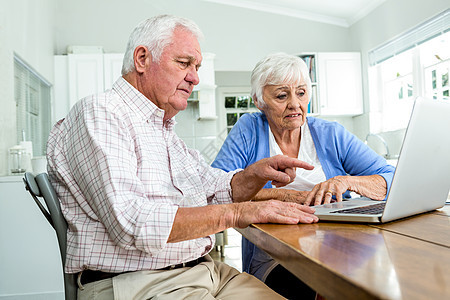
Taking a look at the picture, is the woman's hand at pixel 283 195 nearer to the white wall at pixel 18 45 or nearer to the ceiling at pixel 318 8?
the white wall at pixel 18 45

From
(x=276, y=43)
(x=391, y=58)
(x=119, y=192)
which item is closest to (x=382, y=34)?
(x=391, y=58)

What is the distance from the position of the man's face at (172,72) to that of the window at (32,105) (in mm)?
2735

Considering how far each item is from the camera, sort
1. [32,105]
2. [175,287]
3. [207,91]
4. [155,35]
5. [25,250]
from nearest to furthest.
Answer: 1. [175,287]
2. [155,35]
3. [25,250]
4. [32,105]
5. [207,91]

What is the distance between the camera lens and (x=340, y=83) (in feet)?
17.8

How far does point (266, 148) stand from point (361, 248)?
1.12 metres

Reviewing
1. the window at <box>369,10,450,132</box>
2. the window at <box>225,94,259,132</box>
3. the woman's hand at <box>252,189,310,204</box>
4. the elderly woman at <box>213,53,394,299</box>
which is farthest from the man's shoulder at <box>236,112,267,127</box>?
the window at <box>225,94,259,132</box>

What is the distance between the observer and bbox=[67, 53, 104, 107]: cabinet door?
15.5 ft

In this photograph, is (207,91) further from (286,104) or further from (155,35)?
(155,35)

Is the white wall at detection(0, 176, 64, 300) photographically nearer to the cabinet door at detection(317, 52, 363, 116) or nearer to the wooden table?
the wooden table

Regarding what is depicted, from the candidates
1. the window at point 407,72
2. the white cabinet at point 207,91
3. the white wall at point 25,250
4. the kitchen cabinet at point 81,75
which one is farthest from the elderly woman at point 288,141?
the kitchen cabinet at point 81,75

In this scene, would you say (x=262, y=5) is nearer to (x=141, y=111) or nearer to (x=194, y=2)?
(x=194, y=2)

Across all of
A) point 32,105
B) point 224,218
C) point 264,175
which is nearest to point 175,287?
point 224,218

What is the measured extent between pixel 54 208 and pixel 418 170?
85cm

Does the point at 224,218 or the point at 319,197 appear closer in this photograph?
the point at 224,218
